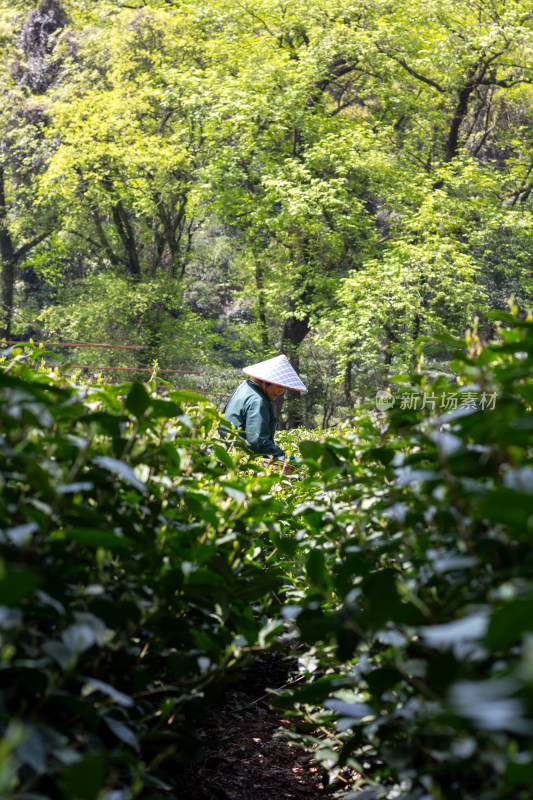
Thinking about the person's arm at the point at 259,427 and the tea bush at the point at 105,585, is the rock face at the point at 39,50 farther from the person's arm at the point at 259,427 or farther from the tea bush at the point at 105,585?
the tea bush at the point at 105,585

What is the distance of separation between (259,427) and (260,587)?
330 cm

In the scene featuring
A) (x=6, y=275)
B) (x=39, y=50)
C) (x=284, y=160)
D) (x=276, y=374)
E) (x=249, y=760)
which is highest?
(x=39, y=50)

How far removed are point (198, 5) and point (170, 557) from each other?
959 inches

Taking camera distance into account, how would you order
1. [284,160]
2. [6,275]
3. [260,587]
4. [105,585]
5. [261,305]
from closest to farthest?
[105,585]
[260,587]
[284,160]
[261,305]
[6,275]

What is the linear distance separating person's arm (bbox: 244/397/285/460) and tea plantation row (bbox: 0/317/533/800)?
9.04 feet

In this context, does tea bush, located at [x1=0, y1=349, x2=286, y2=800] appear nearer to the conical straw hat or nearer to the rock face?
the conical straw hat

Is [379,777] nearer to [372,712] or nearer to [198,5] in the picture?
[372,712]

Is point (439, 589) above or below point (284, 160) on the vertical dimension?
below

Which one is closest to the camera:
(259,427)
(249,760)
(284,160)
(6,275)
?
(249,760)

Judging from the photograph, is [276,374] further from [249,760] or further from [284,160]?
[284,160]

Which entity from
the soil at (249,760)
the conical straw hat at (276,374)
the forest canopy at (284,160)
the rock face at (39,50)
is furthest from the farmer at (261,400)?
the rock face at (39,50)

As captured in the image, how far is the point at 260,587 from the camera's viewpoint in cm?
187

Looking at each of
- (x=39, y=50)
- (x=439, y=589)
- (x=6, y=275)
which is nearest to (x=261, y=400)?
(x=439, y=589)

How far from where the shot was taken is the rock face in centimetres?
2286
